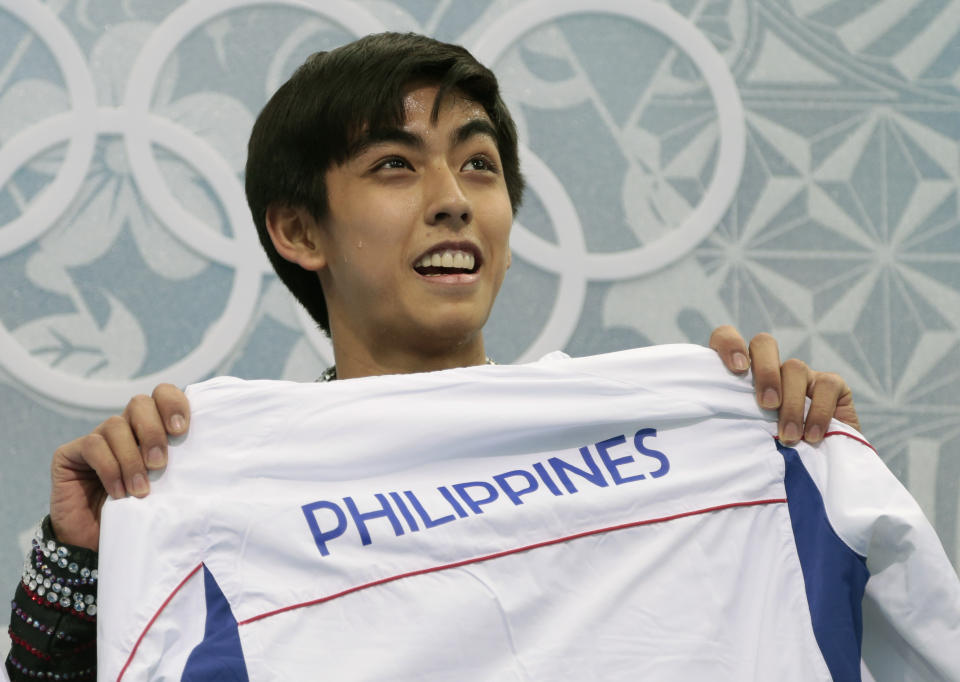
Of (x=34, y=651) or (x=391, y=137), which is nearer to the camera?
(x=34, y=651)

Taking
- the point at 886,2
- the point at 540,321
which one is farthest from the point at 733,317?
the point at 886,2

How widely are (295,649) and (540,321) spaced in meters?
1.03

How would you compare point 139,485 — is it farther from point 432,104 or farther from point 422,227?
point 432,104

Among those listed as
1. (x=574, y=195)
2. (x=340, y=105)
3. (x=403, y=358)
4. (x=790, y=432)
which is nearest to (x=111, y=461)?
(x=403, y=358)

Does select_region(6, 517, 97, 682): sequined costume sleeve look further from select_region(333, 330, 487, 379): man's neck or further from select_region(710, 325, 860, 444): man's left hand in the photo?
select_region(710, 325, 860, 444): man's left hand

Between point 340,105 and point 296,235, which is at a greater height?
point 340,105

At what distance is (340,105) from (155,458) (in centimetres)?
44

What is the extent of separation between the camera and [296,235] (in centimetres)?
117

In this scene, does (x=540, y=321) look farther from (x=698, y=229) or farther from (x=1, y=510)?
(x=1, y=510)

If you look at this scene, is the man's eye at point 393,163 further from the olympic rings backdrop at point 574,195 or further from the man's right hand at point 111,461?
the olympic rings backdrop at point 574,195

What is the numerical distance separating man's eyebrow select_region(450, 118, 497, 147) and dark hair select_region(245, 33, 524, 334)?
3 centimetres

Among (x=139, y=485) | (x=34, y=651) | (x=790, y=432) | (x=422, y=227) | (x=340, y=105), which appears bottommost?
(x=34, y=651)

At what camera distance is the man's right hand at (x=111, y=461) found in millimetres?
856

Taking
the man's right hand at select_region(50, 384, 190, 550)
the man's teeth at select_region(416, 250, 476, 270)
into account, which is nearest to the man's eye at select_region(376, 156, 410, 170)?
the man's teeth at select_region(416, 250, 476, 270)
